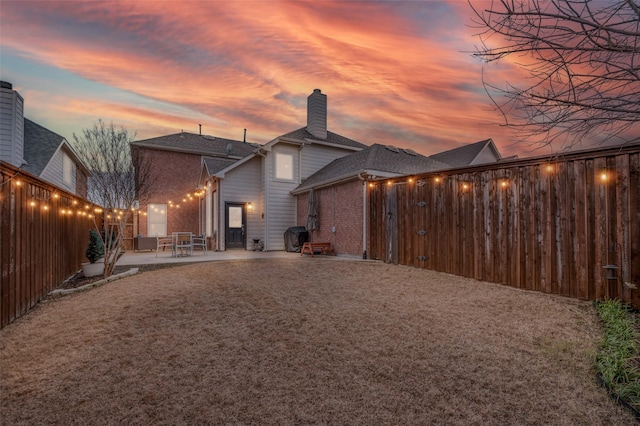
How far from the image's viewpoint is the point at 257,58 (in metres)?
9.41

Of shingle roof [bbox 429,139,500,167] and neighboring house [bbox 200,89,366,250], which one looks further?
shingle roof [bbox 429,139,500,167]

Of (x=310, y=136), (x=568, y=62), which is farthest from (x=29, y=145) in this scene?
(x=568, y=62)

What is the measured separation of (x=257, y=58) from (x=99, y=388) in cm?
940

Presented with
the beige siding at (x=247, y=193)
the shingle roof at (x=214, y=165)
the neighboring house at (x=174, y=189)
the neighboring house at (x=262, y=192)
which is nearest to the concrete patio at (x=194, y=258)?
the neighboring house at (x=262, y=192)

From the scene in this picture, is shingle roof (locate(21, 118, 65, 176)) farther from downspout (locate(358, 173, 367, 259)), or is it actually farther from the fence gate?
the fence gate

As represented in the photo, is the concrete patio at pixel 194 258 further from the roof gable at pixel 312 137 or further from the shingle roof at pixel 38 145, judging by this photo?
the roof gable at pixel 312 137

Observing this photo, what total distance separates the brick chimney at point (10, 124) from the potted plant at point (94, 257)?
488 centimetres

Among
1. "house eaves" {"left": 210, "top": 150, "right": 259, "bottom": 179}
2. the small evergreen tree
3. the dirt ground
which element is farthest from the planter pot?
"house eaves" {"left": 210, "top": 150, "right": 259, "bottom": 179}

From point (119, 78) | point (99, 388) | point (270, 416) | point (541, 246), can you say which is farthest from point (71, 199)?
point (541, 246)

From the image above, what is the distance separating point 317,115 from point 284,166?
13.1ft

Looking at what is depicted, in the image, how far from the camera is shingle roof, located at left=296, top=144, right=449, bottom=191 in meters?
11.4

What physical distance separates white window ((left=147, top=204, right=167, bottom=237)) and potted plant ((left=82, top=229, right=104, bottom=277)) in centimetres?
997

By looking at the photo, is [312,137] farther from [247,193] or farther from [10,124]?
[10,124]

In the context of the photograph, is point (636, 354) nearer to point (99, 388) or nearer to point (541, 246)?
point (541, 246)
